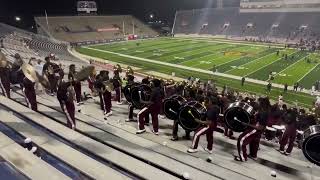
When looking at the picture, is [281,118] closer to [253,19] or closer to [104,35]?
[104,35]

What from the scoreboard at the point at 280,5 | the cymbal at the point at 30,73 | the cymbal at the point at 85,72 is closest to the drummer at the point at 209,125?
the cymbal at the point at 85,72

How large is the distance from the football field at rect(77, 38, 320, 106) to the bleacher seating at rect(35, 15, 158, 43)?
10137mm

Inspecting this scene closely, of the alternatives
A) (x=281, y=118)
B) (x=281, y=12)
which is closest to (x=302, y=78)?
(x=281, y=118)

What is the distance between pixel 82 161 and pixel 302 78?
97.0 ft

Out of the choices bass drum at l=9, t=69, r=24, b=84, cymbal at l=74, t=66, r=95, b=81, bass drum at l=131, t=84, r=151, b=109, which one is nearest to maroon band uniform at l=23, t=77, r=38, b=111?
cymbal at l=74, t=66, r=95, b=81

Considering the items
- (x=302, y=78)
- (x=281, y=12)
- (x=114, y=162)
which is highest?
(x=281, y=12)

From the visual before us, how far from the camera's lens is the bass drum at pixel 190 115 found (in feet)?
27.8

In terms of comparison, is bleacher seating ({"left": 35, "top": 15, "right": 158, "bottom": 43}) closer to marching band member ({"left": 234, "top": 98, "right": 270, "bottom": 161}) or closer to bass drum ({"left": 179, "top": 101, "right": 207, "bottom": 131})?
bass drum ({"left": 179, "top": 101, "right": 207, "bottom": 131})

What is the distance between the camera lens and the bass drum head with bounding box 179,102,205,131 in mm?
8477

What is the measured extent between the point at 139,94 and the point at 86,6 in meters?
62.1

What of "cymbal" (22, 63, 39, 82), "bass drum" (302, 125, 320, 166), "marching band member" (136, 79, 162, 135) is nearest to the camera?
"bass drum" (302, 125, 320, 166)

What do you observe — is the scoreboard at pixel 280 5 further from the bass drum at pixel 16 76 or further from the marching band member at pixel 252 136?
the marching band member at pixel 252 136

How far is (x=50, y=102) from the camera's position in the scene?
1178 cm

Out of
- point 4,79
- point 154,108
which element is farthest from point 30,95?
point 154,108
